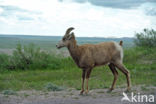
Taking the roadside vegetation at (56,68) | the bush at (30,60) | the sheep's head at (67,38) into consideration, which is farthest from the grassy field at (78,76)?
the sheep's head at (67,38)

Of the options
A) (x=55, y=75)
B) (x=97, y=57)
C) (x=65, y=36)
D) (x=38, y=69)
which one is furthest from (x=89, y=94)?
(x=38, y=69)

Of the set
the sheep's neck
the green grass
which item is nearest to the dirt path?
the sheep's neck

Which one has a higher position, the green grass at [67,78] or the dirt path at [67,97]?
the dirt path at [67,97]

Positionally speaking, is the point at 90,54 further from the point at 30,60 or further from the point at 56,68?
the point at 30,60

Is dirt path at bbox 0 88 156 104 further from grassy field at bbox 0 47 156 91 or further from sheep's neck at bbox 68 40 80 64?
grassy field at bbox 0 47 156 91

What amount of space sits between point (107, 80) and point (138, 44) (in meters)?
13.6

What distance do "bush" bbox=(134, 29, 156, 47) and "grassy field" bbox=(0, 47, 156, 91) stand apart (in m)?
2.25

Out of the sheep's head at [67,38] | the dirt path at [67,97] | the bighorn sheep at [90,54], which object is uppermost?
the sheep's head at [67,38]

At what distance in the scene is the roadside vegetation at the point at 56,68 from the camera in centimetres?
1748

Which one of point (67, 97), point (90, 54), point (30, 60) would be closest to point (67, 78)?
A: point (30, 60)

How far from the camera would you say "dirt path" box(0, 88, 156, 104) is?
11.1 m

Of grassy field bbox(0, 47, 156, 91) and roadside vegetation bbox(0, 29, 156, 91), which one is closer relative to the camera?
grassy field bbox(0, 47, 156, 91)

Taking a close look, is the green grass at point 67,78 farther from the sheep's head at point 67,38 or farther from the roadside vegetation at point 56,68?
the sheep's head at point 67,38

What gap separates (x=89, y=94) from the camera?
41.1 feet
